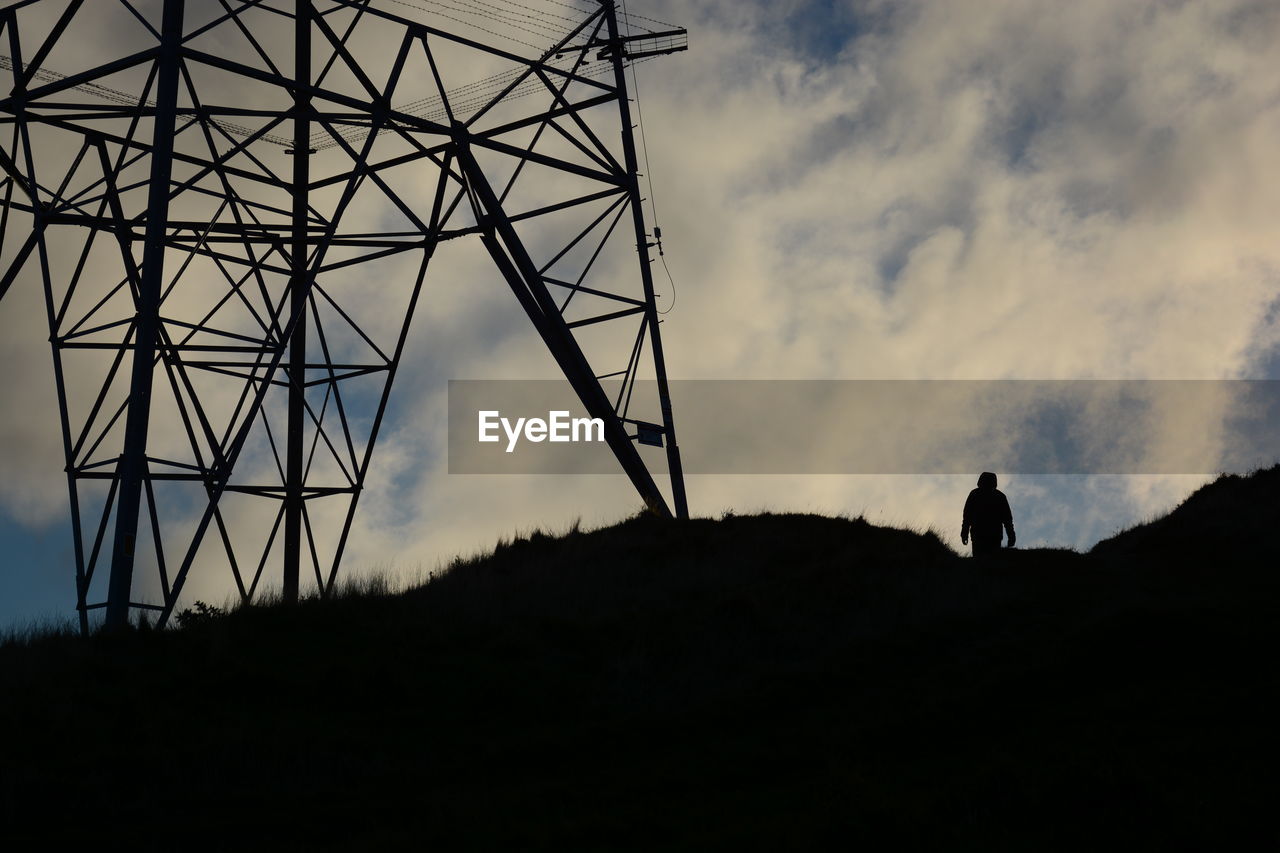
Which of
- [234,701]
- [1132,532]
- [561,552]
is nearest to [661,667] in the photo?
[234,701]

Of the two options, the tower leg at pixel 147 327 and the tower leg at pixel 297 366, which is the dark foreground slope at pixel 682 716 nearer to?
the tower leg at pixel 147 327

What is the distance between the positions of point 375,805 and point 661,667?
499cm

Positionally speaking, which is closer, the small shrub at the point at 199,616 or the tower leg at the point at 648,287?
the small shrub at the point at 199,616

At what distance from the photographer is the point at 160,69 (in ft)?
60.9

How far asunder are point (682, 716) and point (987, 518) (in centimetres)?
952

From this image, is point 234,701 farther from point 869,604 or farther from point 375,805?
point 869,604

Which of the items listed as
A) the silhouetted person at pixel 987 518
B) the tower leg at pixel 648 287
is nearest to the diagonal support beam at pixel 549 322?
the tower leg at pixel 648 287

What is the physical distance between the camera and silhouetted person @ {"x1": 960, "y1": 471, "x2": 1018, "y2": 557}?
2047cm

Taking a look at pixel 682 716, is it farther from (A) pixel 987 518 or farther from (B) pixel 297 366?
(B) pixel 297 366

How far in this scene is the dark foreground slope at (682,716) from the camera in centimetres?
909

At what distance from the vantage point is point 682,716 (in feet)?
41.8

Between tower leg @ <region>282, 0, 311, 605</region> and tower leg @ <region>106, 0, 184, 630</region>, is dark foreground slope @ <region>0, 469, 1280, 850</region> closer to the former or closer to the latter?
tower leg @ <region>106, 0, 184, 630</region>

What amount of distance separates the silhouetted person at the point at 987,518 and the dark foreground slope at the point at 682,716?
148 centimetres

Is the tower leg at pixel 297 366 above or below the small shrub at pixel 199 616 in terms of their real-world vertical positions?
above
